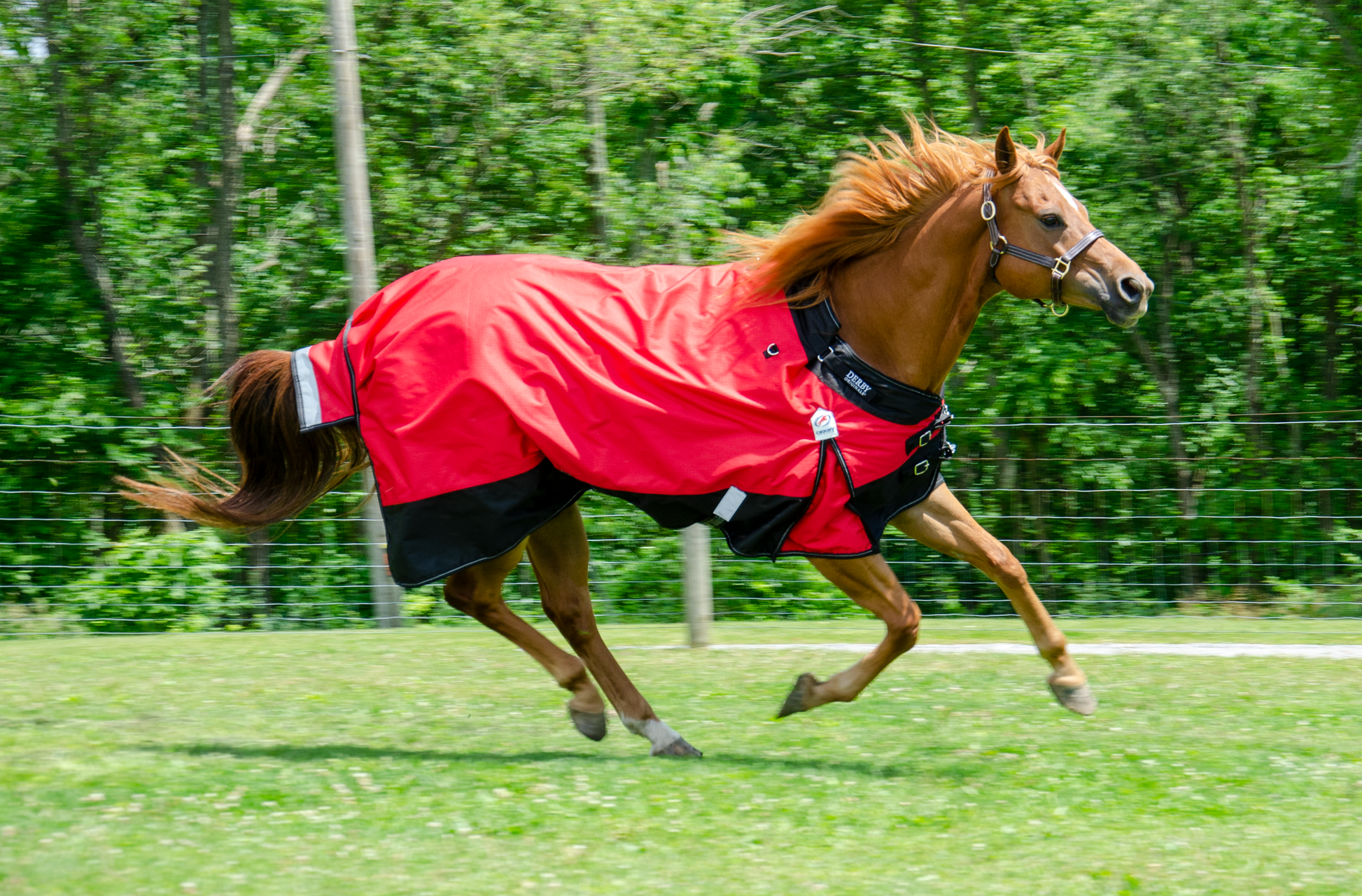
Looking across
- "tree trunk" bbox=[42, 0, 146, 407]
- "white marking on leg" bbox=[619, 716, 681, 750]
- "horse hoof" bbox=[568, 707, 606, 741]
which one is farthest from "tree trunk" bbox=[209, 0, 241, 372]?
"white marking on leg" bbox=[619, 716, 681, 750]

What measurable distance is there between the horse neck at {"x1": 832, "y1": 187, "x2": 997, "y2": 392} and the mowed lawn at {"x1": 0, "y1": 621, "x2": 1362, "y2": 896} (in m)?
1.47

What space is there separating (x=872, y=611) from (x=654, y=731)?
947 mm

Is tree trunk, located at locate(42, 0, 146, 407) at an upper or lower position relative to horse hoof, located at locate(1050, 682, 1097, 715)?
upper

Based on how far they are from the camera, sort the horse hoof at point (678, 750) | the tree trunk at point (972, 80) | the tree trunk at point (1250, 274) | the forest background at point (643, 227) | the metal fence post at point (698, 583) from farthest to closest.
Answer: the tree trunk at point (972, 80) < the tree trunk at point (1250, 274) < the forest background at point (643, 227) < the metal fence post at point (698, 583) < the horse hoof at point (678, 750)

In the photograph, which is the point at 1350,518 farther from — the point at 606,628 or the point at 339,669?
the point at 339,669

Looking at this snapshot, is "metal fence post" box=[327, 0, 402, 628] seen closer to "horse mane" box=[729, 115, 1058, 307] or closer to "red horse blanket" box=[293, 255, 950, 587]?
"red horse blanket" box=[293, 255, 950, 587]

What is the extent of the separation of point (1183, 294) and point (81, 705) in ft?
41.1

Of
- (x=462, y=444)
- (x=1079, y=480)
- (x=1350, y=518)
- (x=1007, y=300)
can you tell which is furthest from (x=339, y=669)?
(x=1007, y=300)

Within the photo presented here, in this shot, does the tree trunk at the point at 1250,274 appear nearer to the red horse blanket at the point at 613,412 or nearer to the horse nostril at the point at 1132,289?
the horse nostril at the point at 1132,289

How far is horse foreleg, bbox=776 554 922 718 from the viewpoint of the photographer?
491cm

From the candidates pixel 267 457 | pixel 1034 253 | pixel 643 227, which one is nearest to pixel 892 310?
pixel 1034 253

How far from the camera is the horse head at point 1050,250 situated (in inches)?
187

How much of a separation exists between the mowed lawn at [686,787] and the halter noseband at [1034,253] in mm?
1717

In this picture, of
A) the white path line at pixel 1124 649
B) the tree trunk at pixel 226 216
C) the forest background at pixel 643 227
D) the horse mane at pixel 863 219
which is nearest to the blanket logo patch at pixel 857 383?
the horse mane at pixel 863 219
